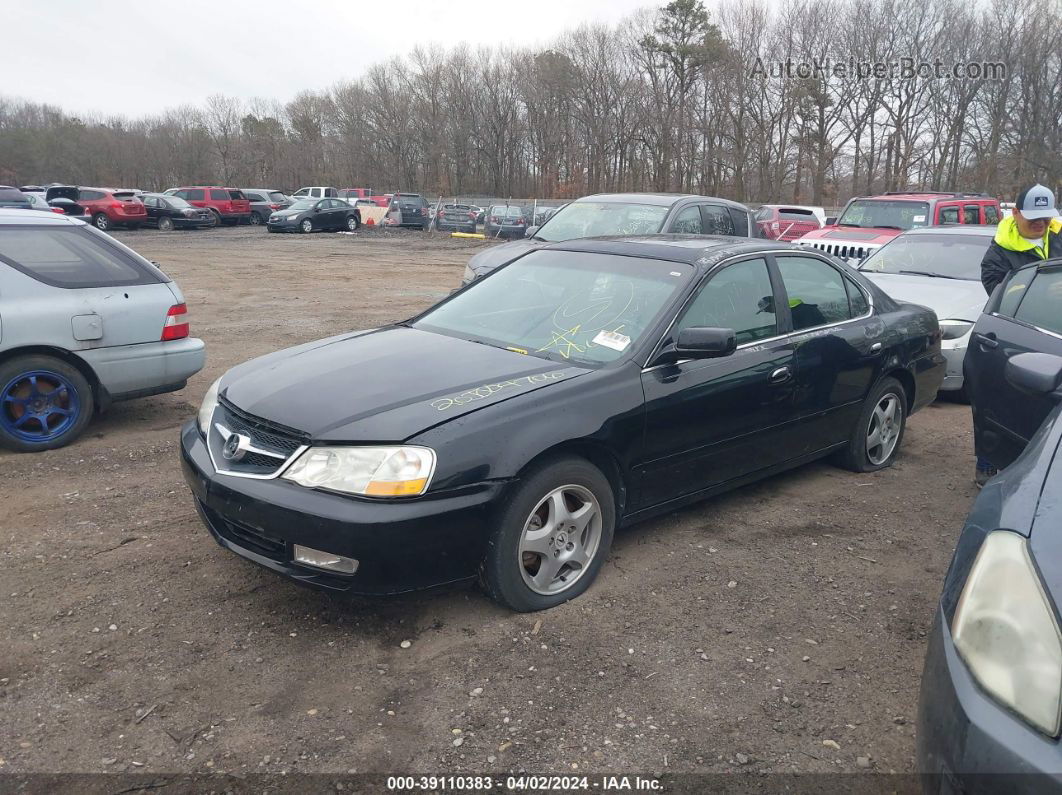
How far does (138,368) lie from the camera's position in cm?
586

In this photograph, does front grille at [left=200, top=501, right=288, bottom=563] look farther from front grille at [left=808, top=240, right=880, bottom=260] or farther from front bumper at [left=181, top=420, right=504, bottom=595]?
front grille at [left=808, top=240, right=880, bottom=260]

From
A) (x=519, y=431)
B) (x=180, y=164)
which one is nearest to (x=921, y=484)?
(x=519, y=431)

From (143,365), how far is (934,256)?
25.5ft

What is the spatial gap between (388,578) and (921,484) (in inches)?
150

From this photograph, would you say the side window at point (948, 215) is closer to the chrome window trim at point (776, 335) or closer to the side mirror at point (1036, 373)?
the chrome window trim at point (776, 335)

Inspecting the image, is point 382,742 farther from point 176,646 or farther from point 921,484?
point 921,484

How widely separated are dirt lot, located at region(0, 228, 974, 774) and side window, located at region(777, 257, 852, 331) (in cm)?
108

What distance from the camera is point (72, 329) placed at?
554 centimetres

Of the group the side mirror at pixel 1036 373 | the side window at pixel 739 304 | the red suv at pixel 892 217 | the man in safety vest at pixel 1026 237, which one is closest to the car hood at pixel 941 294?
the man in safety vest at pixel 1026 237

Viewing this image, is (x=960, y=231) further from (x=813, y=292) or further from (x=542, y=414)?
(x=542, y=414)

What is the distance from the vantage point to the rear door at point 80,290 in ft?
17.9

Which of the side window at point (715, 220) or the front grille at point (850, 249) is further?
the front grille at point (850, 249)

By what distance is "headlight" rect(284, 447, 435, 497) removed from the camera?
3150 millimetres

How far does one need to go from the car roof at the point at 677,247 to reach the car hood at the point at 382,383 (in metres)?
1.05
